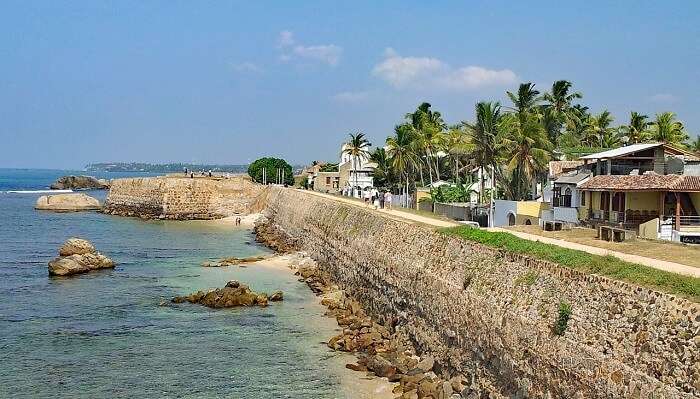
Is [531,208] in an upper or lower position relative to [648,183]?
lower

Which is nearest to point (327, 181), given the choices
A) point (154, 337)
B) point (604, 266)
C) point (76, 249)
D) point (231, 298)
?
point (76, 249)

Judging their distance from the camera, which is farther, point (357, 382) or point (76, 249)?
point (76, 249)

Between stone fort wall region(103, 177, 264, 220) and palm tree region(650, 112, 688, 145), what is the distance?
46.1 metres

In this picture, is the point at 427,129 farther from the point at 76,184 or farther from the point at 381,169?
the point at 76,184

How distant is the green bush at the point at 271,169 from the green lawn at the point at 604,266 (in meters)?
77.0

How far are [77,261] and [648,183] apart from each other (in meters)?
31.5

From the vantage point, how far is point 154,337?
26031 mm

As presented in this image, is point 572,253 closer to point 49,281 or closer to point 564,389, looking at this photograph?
point 564,389

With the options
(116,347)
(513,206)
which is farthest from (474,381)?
(513,206)

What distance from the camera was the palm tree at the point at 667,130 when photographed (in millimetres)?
55406

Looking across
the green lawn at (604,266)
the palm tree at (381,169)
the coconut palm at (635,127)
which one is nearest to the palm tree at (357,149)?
the palm tree at (381,169)

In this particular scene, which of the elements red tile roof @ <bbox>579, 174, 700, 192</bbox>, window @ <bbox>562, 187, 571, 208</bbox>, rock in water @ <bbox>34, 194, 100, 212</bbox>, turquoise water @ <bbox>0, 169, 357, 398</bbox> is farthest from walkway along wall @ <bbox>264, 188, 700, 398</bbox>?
rock in water @ <bbox>34, 194, 100, 212</bbox>

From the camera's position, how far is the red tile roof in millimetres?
27500

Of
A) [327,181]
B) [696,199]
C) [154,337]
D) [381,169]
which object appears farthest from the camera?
[327,181]
